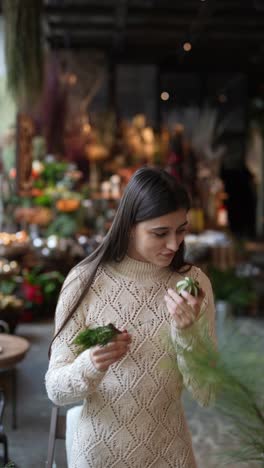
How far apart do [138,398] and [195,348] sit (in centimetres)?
48

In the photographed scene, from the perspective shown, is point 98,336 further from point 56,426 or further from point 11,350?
point 11,350

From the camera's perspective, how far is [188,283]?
1286 millimetres

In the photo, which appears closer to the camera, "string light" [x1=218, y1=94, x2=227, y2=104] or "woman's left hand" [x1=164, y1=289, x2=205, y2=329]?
"woman's left hand" [x1=164, y1=289, x2=205, y2=329]

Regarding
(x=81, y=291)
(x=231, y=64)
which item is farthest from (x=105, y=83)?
(x=81, y=291)

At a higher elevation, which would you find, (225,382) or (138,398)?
(225,382)

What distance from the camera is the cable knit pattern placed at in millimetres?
1445

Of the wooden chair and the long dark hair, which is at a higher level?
the long dark hair

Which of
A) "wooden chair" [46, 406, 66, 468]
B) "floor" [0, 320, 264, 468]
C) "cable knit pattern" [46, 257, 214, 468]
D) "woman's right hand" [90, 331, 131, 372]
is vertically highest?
"woman's right hand" [90, 331, 131, 372]

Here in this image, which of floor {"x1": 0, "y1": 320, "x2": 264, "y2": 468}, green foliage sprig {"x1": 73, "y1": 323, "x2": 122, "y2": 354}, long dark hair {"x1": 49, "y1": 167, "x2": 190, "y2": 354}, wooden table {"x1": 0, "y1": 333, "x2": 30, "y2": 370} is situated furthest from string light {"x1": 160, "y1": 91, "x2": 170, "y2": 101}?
green foliage sprig {"x1": 73, "y1": 323, "x2": 122, "y2": 354}

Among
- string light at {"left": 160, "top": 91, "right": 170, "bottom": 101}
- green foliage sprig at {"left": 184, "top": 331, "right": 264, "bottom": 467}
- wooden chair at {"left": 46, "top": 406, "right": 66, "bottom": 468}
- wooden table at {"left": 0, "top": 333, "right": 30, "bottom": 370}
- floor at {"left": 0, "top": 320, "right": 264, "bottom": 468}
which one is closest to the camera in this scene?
green foliage sprig at {"left": 184, "top": 331, "right": 264, "bottom": 467}

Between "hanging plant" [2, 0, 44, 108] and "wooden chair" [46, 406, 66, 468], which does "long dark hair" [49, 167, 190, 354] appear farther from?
"hanging plant" [2, 0, 44, 108]

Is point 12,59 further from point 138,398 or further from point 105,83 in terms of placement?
point 105,83

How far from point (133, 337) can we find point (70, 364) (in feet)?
0.51

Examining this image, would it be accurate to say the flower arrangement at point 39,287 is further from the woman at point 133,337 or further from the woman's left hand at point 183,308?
the woman's left hand at point 183,308
